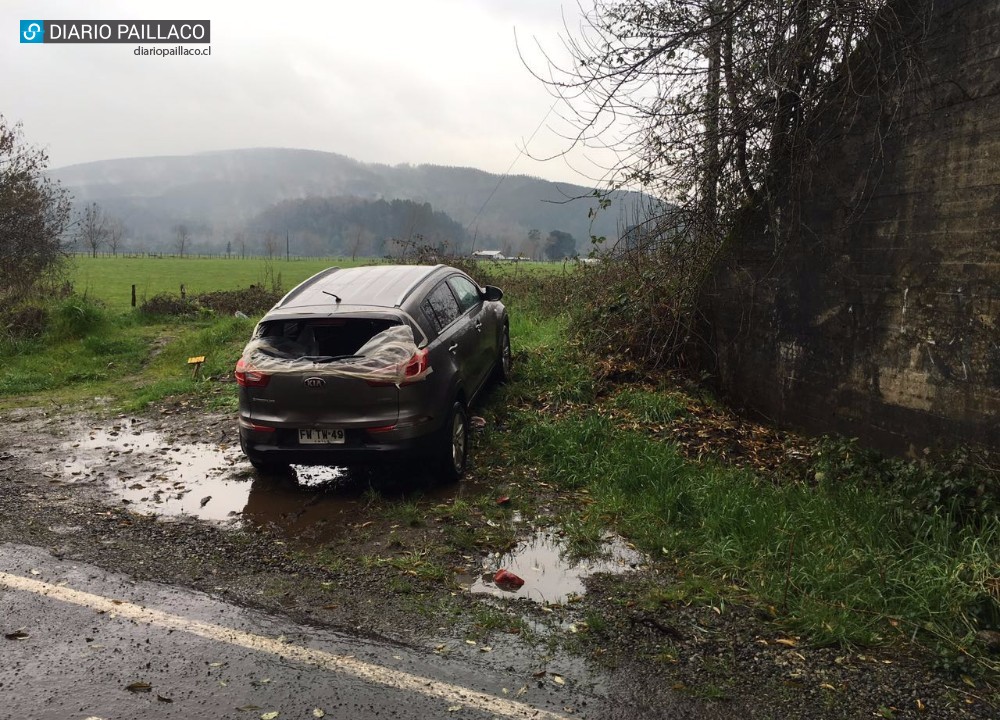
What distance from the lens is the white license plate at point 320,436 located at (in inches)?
221

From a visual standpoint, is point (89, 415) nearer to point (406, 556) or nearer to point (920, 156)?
point (406, 556)

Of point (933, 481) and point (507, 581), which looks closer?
point (507, 581)

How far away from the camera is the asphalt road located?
3.05m

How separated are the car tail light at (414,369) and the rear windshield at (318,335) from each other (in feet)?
1.24

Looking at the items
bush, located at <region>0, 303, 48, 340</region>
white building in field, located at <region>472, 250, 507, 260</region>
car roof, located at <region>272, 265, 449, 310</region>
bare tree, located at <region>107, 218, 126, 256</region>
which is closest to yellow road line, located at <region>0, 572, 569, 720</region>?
car roof, located at <region>272, 265, 449, 310</region>

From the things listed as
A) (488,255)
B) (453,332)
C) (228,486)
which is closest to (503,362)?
(453,332)

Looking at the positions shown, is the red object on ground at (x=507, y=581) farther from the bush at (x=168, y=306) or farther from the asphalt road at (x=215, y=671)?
the bush at (x=168, y=306)

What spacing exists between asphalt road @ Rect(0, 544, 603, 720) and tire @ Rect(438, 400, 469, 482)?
235 cm

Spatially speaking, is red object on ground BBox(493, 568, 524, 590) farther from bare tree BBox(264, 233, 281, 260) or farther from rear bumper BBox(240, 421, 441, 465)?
bare tree BBox(264, 233, 281, 260)

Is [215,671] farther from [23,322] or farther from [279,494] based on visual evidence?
[23,322]

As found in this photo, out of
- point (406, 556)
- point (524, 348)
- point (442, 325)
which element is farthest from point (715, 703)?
point (524, 348)

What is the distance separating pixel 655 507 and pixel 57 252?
22.6m

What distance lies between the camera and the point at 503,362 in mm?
9258

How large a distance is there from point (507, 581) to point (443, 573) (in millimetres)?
440
